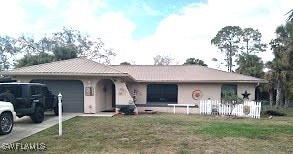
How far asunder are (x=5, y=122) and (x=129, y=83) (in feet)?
40.2

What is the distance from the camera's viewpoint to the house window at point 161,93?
69.1 feet

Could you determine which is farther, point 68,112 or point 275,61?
point 275,61

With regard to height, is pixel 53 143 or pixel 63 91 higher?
pixel 63 91

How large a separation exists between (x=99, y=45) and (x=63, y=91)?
1027 inches

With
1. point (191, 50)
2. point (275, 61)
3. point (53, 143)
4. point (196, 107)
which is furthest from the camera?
point (191, 50)

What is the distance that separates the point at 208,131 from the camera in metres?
10.2

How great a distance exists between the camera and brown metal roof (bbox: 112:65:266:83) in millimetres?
19859

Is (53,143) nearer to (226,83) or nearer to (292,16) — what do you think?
(292,16)

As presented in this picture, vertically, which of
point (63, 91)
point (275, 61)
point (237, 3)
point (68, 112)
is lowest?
point (68, 112)

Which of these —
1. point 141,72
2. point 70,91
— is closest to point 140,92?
point 141,72

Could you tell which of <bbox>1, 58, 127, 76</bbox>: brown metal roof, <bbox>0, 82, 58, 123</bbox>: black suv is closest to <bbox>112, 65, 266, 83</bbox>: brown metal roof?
<bbox>1, 58, 127, 76</bbox>: brown metal roof

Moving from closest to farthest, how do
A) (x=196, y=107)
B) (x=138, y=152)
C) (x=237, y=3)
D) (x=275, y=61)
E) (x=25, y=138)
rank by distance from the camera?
(x=138, y=152) < (x=25, y=138) < (x=237, y=3) < (x=196, y=107) < (x=275, y=61)

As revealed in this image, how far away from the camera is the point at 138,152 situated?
7.06 metres

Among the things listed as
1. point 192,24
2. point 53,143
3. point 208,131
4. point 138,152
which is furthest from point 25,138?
point 192,24
